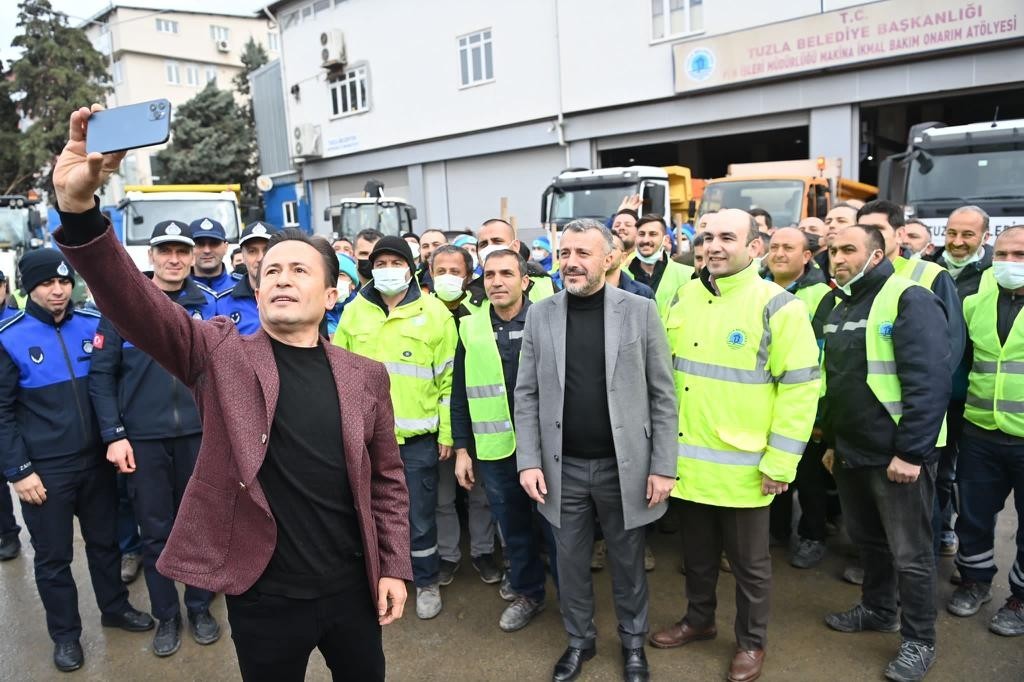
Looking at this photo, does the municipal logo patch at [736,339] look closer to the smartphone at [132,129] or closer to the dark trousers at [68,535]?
the smartphone at [132,129]

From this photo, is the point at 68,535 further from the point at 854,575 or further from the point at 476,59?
the point at 476,59

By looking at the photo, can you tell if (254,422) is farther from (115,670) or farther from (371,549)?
(115,670)

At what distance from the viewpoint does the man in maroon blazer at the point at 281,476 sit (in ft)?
6.32

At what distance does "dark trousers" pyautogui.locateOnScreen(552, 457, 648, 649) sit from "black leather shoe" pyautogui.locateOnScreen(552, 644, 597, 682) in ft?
0.12

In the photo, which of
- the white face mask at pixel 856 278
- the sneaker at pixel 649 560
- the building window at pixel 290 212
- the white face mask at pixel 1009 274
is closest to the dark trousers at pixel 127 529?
the sneaker at pixel 649 560

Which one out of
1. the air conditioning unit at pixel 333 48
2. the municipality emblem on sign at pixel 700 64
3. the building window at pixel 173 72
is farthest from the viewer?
the building window at pixel 173 72

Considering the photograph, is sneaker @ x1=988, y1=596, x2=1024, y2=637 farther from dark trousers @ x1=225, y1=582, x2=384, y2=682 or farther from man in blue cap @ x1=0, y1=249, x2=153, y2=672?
man in blue cap @ x1=0, y1=249, x2=153, y2=672

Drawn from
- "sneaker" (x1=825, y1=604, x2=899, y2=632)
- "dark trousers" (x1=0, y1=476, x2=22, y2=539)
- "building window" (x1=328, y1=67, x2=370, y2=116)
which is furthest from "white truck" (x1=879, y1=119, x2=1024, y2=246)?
"building window" (x1=328, y1=67, x2=370, y2=116)

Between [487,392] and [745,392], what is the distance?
4.47ft

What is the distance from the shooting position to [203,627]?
380 centimetres

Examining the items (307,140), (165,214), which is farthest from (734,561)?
(307,140)

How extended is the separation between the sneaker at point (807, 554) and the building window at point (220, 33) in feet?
164

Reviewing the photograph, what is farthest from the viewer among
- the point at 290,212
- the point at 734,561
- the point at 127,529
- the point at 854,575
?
the point at 290,212

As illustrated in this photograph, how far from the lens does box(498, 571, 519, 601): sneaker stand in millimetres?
4045
